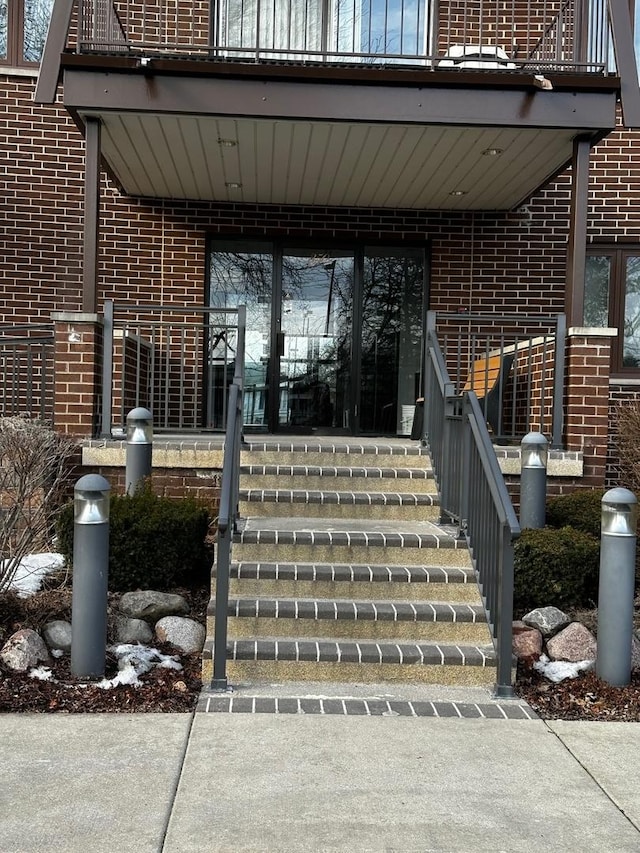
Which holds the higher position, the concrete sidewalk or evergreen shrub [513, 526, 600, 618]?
evergreen shrub [513, 526, 600, 618]

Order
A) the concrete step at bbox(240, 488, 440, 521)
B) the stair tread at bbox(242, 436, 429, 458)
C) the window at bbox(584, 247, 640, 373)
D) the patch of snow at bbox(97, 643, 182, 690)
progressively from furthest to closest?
1. the window at bbox(584, 247, 640, 373)
2. the stair tread at bbox(242, 436, 429, 458)
3. the concrete step at bbox(240, 488, 440, 521)
4. the patch of snow at bbox(97, 643, 182, 690)

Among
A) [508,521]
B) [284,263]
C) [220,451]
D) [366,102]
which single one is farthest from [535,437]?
[284,263]

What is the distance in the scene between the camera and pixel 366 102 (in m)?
6.85

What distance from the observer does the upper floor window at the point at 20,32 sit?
9.14 metres

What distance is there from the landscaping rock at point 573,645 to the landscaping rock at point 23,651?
288 centimetres

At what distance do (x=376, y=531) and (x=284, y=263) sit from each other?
4.79 metres

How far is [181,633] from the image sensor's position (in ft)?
16.1

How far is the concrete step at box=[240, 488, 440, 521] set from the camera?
616 centimetres

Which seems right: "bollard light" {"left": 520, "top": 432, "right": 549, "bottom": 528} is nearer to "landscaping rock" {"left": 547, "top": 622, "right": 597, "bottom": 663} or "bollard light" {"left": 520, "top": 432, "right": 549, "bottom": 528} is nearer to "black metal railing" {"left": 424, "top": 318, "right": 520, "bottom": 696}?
"black metal railing" {"left": 424, "top": 318, "right": 520, "bottom": 696}

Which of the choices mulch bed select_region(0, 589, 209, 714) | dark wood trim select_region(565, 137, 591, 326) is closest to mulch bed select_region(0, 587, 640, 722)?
mulch bed select_region(0, 589, 209, 714)

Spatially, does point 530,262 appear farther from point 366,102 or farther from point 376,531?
point 376,531

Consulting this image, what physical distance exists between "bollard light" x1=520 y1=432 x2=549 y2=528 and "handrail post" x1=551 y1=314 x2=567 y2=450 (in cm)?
94

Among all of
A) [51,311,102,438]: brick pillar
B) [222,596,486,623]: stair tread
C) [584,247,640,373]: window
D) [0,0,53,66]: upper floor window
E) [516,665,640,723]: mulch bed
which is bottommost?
[516,665,640,723]: mulch bed

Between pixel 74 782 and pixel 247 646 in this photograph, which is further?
pixel 247 646
